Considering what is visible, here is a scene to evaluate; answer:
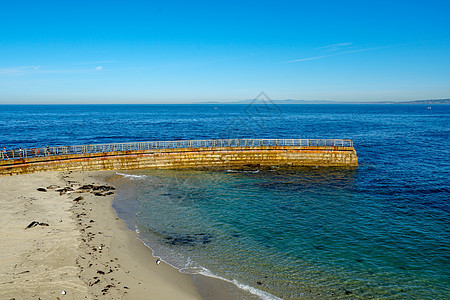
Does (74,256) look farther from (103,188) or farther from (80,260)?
(103,188)

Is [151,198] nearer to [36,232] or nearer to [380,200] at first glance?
[36,232]

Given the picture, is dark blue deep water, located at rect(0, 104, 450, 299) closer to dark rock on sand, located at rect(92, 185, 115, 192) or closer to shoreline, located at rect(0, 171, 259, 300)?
shoreline, located at rect(0, 171, 259, 300)

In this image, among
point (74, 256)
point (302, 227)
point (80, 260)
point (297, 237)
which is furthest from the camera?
point (302, 227)

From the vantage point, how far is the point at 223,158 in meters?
43.6

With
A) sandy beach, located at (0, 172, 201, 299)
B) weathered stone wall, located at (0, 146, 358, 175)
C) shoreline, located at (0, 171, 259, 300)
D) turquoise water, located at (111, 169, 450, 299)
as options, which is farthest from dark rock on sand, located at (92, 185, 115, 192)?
weathered stone wall, located at (0, 146, 358, 175)

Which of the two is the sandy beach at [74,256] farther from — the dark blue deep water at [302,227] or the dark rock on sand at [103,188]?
the dark rock on sand at [103,188]

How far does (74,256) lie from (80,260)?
2.18ft

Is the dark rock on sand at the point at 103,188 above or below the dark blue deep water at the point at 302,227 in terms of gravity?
above

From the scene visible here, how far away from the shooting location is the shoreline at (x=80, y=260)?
43.8 feet

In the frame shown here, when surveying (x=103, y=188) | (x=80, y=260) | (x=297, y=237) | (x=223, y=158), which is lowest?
(x=297, y=237)

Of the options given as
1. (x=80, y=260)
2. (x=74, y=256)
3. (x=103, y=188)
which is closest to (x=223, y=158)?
(x=103, y=188)

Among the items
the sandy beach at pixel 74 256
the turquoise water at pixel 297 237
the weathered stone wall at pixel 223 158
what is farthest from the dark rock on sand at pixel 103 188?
the weathered stone wall at pixel 223 158

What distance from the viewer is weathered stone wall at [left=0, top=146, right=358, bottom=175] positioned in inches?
1566

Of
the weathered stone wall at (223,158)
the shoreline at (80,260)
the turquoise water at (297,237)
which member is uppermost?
the weathered stone wall at (223,158)
